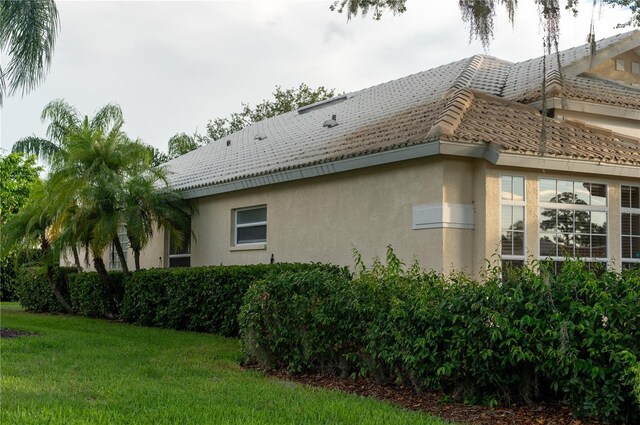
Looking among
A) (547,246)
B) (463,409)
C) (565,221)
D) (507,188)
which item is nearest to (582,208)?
(565,221)

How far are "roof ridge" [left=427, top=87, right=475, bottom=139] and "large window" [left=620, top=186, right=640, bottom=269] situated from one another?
3130mm

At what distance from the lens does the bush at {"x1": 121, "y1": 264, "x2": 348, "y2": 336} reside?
13.9 meters

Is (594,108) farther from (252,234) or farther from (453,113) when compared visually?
(252,234)

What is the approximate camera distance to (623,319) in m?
6.92

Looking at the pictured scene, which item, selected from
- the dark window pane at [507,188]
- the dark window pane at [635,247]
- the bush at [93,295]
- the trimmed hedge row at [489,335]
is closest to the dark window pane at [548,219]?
the dark window pane at [507,188]

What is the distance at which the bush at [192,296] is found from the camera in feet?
45.5

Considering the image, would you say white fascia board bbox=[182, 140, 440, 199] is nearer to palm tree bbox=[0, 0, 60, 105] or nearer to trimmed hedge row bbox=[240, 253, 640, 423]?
trimmed hedge row bbox=[240, 253, 640, 423]

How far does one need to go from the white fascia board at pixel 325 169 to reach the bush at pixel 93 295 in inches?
123

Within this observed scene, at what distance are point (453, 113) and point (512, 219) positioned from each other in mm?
2005

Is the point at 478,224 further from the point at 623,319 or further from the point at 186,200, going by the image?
the point at 186,200

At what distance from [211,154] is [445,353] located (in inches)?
647

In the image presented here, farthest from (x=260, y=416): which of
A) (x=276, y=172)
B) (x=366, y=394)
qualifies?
(x=276, y=172)

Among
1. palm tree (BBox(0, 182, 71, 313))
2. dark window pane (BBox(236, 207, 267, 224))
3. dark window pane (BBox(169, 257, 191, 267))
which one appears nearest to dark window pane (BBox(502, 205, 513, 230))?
dark window pane (BBox(236, 207, 267, 224))

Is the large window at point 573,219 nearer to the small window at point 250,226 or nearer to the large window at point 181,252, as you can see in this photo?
the small window at point 250,226
